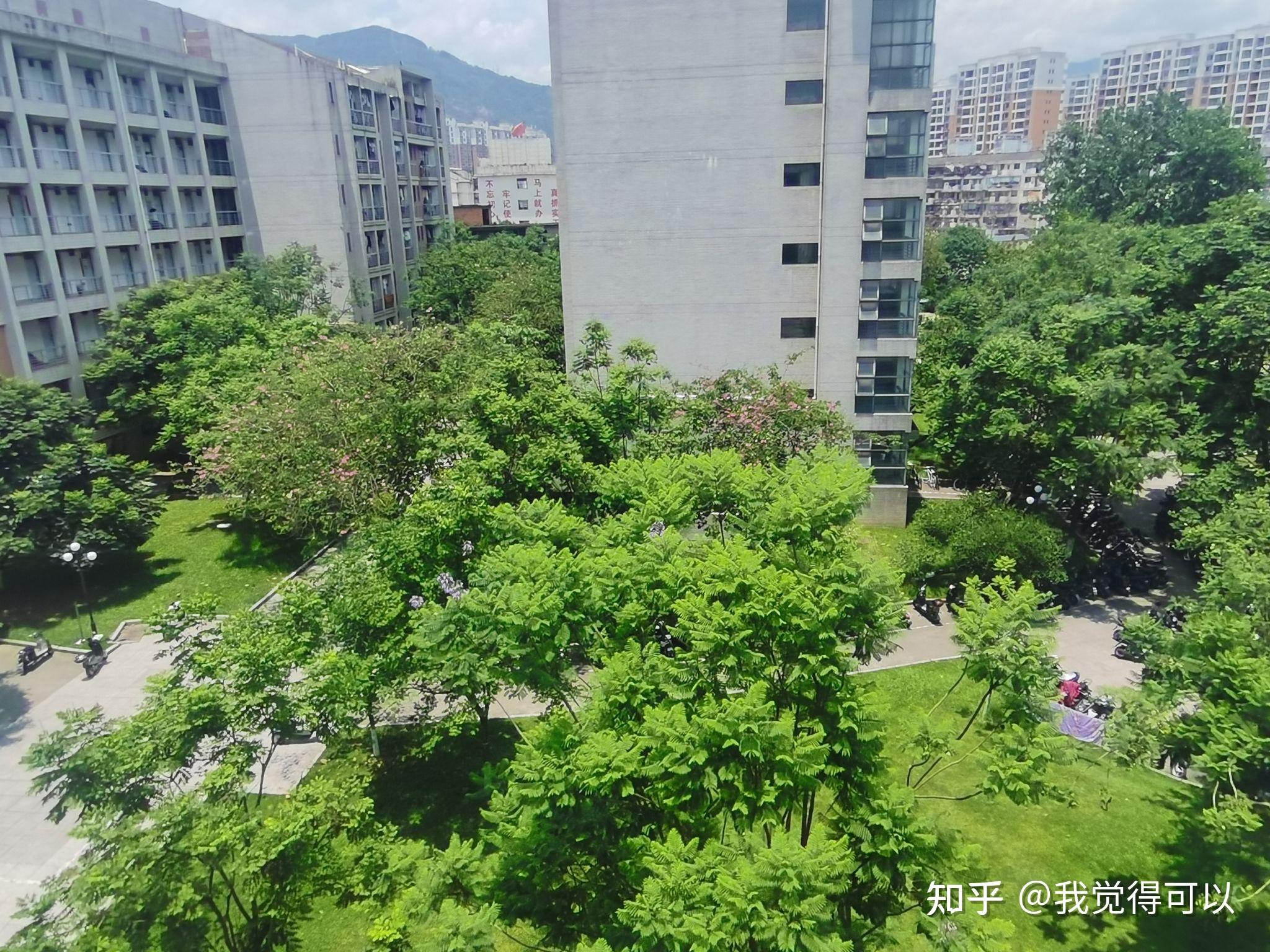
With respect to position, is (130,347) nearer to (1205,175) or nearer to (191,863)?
(191,863)

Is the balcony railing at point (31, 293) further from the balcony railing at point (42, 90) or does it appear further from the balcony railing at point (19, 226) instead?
the balcony railing at point (42, 90)

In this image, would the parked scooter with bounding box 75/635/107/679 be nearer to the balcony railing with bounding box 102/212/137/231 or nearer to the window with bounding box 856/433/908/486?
the balcony railing with bounding box 102/212/137/231

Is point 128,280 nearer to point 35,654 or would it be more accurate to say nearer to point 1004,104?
point 35,654

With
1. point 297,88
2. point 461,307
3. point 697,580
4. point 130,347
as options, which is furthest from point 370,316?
point 697,580

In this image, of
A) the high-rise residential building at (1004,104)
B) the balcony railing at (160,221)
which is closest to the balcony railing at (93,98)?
the balcony railing at (160,221)

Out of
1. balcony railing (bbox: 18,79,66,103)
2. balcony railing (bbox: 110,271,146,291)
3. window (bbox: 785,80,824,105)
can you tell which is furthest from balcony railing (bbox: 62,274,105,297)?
window (bbox: 785,80,824,105)

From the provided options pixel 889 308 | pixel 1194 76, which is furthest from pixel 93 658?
pixel 1194 76

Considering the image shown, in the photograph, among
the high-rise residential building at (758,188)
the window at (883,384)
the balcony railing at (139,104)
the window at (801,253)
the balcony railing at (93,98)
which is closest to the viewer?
the high-rise residential building at (758,188)
